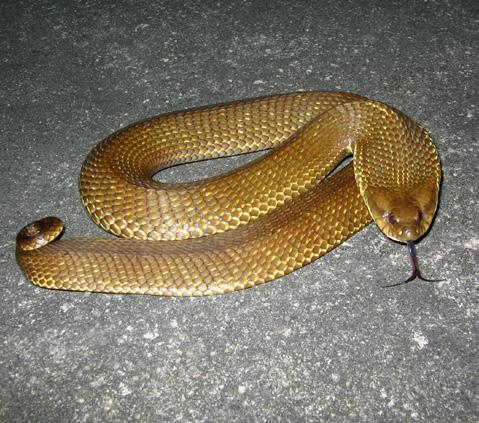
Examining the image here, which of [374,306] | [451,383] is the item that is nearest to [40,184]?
[374,306]

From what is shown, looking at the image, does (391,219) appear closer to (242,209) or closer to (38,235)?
(242,209)

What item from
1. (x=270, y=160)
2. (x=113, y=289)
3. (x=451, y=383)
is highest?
(x=270, y=160)

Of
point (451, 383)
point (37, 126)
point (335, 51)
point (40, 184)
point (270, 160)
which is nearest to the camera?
point (451, 383)

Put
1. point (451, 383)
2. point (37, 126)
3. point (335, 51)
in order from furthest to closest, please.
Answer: point (335, 51) < point (37, 126) < point (451, 383)

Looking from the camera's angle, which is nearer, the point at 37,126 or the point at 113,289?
the point at 113,289

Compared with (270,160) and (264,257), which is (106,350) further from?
(270,160)

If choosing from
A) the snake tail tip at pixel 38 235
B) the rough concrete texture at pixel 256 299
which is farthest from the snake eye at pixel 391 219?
the snake tail tip at pixel 38 235

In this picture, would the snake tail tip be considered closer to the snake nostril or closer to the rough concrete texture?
the snake nostril
